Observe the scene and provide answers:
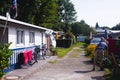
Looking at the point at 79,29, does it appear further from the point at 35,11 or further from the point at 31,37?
the point at 31,37

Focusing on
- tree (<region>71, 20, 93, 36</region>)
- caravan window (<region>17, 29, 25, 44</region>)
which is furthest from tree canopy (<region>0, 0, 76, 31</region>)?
tree (<region>71, 20, 93, 36</region>)

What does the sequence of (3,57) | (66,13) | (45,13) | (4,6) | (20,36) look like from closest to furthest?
(3,57), (20,36), (4,6), (45,13), (66,13)

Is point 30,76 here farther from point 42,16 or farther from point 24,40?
point 42,16

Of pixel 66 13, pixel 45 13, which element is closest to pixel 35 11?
pixel 45 13

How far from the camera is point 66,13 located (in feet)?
315

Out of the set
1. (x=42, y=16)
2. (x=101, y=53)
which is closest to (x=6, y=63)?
(x=101, y=53)

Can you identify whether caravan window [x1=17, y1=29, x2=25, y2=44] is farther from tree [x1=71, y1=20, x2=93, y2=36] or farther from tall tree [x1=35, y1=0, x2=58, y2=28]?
tree [x1=71, y1=20, x2=93, y2=36]

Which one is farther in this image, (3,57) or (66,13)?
(66,13)

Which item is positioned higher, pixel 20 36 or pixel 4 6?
pixel 4 6

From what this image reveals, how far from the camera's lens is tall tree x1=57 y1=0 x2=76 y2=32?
93.2m

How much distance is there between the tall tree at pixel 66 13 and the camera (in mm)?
93225

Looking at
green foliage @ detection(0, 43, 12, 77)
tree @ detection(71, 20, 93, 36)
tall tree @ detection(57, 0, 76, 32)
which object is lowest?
green foliage @ detection(0, 43, 12, 77)

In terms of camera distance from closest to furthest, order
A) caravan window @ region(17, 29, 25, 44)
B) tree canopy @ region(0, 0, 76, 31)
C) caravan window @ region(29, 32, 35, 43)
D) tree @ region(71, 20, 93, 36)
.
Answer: caravan window @ region(17, 29, 25, 44), caravan window @ region(29, 32, 35, 43), tree canopy @ region(0, 0, 76, 31), tree @ region(71, 20, 93, 36)

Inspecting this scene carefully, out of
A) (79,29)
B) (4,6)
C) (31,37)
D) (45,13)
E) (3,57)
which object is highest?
(45,13)
